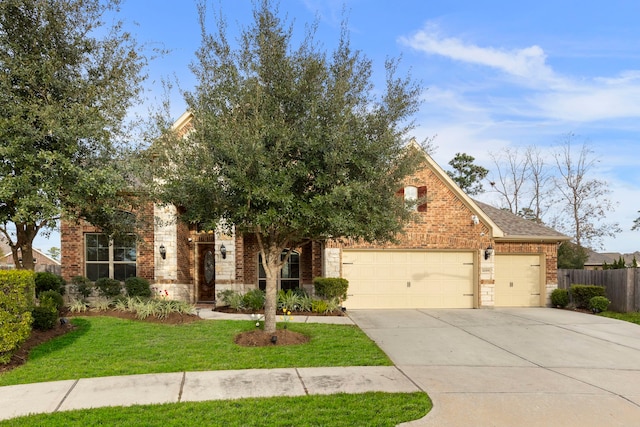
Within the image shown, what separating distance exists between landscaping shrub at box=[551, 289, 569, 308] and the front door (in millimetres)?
11985

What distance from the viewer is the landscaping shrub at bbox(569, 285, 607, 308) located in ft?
49.2

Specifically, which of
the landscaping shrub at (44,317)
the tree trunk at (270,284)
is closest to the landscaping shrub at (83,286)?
the landscaping shrub at (44,317)

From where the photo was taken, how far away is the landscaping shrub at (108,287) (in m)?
13.4

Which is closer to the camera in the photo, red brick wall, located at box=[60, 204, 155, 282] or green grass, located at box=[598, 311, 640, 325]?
green grass, located at box=[598, 311, 640, 325]

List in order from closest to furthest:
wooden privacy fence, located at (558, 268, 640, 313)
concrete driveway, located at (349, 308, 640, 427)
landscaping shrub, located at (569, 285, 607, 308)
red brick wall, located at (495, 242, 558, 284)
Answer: concrete driveway, located at (349, 308, 640, 427) < landscaping shrub, located at (569, 285, 607, 308) < wooden privacy fence, located at (558, 268, 640, 313) < red brick wall, located at (495, 242, 558, 284)

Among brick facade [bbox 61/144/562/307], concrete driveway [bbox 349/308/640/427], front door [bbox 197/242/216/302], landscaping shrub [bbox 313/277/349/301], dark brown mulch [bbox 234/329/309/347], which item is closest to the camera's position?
concrete driveway [bbox 349/308/640/427]

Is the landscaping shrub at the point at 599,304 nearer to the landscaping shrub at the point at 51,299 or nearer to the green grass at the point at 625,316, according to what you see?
the green grass at the point at 625,316

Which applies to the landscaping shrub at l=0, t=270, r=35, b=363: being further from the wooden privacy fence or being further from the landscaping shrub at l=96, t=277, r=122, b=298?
the wooden privacy fence

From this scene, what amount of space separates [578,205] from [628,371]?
81.6ft

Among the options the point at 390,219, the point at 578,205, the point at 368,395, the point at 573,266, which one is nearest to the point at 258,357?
the point at 368,395

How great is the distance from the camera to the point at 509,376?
678 centimetres

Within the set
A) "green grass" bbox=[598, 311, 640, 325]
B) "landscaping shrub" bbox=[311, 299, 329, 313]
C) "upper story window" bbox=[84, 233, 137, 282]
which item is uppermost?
"upper story window" bbox=[84, 233, 137, 282]

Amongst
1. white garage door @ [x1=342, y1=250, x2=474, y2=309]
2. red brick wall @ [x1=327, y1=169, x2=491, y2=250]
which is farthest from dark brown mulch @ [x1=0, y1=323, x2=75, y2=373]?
red brick wall @ [x1=327, y1=169, x2=491, y2=250]

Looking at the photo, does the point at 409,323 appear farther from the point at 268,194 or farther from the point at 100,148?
the point at 100,148
